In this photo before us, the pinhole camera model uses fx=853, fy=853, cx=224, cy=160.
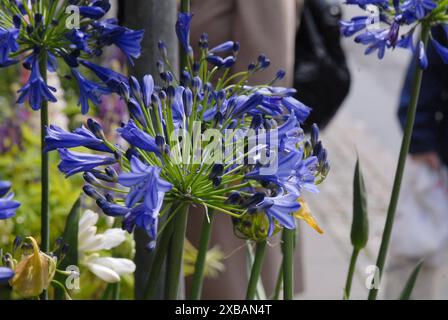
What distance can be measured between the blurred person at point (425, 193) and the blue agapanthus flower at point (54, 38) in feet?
6.22

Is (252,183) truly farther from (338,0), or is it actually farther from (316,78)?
(338,0)

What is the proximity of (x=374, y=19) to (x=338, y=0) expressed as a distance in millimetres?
1526

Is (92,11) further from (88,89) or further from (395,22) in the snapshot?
(395,22)

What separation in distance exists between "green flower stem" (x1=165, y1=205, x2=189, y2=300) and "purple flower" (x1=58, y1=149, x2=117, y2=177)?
0.10 metres

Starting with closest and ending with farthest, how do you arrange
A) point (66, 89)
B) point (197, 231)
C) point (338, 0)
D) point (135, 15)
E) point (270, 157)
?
point (270, 157)
point (135, 15)
point (197, 231)
point (338, 0)
point (66, 89)

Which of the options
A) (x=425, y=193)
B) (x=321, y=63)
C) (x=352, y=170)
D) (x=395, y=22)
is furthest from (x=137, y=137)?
(x=352, y=170)

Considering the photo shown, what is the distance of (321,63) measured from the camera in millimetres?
2375

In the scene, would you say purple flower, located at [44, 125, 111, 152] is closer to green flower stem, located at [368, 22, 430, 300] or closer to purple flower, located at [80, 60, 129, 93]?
purple flower, located at [80, 60, 129, 93]

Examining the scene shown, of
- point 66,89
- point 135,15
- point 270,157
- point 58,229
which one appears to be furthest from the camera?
point 66,89

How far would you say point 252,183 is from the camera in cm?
83

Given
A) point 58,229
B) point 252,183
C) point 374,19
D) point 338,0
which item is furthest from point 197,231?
point 252,183

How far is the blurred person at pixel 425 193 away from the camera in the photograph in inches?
107
